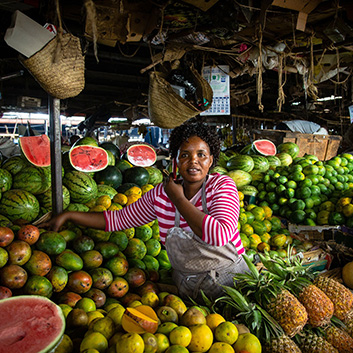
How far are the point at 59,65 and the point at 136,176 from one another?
6.71ft

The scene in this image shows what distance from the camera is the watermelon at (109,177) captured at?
11.8ft

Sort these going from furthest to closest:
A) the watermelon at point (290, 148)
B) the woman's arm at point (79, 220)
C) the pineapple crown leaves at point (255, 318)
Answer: the watermelon at point (290, 148), the woman's arm at point (79, 220), the pineapple crown leaves at point (255, 318)

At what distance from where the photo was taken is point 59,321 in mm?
1297

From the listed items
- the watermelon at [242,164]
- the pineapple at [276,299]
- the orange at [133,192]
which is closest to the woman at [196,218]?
the pineapple at [276,299]

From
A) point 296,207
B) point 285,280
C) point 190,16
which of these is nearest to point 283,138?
point 296,207

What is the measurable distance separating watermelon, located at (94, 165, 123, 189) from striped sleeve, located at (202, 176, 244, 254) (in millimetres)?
1875

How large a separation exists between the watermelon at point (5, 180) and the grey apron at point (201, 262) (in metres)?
1.67

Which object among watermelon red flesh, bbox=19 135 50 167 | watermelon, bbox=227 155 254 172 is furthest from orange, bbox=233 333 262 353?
watermelon, bbox=227 155 254 172

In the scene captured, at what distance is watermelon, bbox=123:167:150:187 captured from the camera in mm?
3938

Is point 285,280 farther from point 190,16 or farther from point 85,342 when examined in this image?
point 190,16

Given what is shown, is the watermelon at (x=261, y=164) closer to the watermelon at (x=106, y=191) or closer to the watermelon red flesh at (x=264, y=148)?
the watermelon red flesh at (x=264, y=148)

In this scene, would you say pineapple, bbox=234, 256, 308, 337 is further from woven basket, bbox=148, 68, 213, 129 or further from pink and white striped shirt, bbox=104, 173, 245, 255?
woven basket, bbox=148, 68, 213, 129

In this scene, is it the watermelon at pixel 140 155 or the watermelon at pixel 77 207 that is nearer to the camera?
the watermelon at pixel 77 207

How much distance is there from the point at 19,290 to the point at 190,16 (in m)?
2.93
